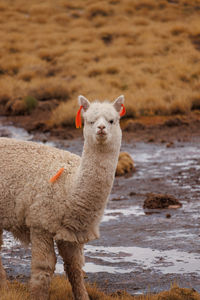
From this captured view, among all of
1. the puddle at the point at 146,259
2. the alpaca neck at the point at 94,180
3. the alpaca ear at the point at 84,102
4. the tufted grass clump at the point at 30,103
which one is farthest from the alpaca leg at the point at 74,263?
the tufted grass clump at the point at 30,103

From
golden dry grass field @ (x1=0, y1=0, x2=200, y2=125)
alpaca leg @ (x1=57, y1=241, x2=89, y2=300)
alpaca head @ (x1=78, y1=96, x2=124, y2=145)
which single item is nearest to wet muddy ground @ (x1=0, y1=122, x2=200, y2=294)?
alpaca leg @ (x1=57, y1=241, x2=89, y2=300)

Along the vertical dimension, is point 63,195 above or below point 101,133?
below

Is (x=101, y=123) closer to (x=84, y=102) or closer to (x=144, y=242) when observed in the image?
(x=84, y=102)

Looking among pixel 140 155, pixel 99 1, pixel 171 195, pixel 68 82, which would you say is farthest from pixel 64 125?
pixel 99 1

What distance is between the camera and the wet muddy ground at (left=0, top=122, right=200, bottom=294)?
6586 mm

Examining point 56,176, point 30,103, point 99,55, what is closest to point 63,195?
point 56,176

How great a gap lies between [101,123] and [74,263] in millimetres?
1415

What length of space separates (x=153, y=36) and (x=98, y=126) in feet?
81.3

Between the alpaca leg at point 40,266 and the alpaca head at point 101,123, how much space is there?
3.10ft

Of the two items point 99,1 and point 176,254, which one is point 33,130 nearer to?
point 176,254

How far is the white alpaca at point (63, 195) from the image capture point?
4980 mm

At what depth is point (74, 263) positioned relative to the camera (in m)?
5.41

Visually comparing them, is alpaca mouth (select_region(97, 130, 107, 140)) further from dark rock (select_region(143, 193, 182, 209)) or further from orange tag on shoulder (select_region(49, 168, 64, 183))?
dark rock (select_region(143, 193, 182, 209))

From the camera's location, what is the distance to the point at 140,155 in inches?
532
